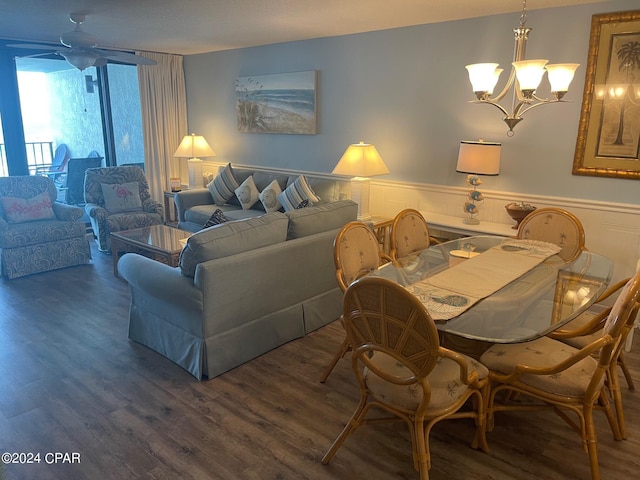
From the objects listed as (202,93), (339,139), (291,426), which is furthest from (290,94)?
(291,426)

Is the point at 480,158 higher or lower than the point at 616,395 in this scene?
higher

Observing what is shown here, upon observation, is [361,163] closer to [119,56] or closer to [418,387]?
[119,56]

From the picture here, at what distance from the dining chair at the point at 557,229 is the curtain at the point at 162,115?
5.21 metres

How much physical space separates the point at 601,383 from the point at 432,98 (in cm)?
316

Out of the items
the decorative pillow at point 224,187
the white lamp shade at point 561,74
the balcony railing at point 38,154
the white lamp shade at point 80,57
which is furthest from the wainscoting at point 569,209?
the balcony railing at point 38,154

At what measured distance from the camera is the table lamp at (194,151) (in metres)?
6.27

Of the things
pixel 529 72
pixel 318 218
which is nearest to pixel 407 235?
pixel 318 218

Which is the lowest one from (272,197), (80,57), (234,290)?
(234,290)

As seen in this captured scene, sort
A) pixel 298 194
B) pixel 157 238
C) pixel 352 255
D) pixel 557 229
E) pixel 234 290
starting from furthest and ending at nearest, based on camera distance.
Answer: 1. pixel 298 194
2. pixel 157 238
3. pixel 557 229
4. pixel 234 290
5. pixel 352 255

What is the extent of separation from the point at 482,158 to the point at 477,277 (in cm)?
168

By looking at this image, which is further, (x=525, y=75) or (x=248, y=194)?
(x=248, y=194)

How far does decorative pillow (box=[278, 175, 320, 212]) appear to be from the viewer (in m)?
5.09

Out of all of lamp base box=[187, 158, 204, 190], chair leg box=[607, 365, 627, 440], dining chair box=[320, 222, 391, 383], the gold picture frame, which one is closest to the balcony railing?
lamp base box=[187, 158, 204, 190]

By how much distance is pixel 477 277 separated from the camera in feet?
8.24
